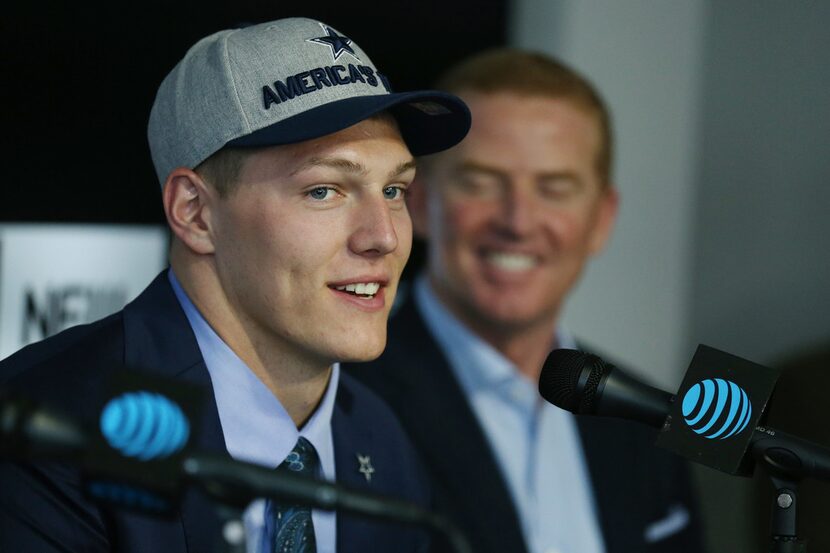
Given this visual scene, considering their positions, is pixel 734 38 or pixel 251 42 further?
pixel 734 38

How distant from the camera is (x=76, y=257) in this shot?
253 centimetres

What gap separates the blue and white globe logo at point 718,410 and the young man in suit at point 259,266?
1.35 ft

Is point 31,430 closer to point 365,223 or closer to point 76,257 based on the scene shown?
point 365,223

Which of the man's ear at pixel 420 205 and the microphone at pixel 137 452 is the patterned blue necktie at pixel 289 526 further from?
the man's ear at pixel 420 205

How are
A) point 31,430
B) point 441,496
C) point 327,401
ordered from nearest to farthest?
1. point 31,430
2. point 327,401
3. point 441,496

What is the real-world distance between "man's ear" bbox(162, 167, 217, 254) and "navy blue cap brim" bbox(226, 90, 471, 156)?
93 mm

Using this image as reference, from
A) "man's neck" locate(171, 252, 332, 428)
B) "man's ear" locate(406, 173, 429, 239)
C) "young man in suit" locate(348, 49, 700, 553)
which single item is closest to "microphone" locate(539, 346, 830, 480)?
"man's neck" locate(171, 252, 332, 428)

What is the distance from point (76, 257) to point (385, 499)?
161cm

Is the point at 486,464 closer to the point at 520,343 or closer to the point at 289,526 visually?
the point at 520,343

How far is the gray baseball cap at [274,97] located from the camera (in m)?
1.49

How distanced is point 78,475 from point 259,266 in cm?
33

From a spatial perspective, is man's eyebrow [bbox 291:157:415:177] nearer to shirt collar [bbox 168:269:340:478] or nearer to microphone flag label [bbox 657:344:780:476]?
shirt collar [bbox 168:269:340:478]

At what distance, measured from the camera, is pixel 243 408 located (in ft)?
5.13

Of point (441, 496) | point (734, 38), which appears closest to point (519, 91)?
point (441, 496)
